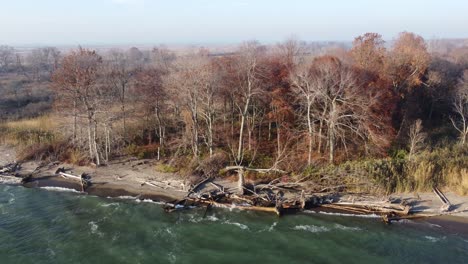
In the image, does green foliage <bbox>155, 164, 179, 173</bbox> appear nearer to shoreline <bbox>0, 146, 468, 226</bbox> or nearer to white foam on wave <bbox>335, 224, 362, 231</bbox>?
shoreline <bbox>0, 146, 468, 226</bbox>

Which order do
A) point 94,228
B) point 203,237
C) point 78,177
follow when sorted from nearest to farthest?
point 203,237 < point 94,228 < point 78,177

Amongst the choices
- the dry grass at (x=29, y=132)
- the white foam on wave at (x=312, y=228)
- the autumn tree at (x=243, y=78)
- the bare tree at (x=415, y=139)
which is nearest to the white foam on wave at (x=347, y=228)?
the white foam on wave at (x=312, y=228)

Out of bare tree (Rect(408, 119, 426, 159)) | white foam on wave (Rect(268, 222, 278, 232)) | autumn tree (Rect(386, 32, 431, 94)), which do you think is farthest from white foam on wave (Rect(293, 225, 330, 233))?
autumn tree (Rect(386, 32, 431, 94))

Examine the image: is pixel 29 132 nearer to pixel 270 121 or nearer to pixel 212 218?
pixel 270 121

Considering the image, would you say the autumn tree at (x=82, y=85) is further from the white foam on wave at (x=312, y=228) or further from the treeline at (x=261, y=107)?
the white foam on wave at (x=312, y=228)

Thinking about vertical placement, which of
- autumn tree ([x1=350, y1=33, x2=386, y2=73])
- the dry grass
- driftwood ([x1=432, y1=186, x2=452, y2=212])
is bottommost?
driftwood ([x1=432, y1=186, x2=452, y2=212])

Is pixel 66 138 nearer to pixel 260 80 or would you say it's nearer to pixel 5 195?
pixel 5 195

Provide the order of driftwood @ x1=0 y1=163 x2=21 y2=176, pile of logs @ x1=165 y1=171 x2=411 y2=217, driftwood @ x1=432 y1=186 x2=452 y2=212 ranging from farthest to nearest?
driftwood @ x1=0 y1=163 x2=21 y2=176 → pile of logs @ x1=165 y1=171 x2=411 y2=217 → driftwood @ x1=432 y1=186 x2=452 y2=212

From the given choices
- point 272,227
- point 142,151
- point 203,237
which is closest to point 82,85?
point 142,151
